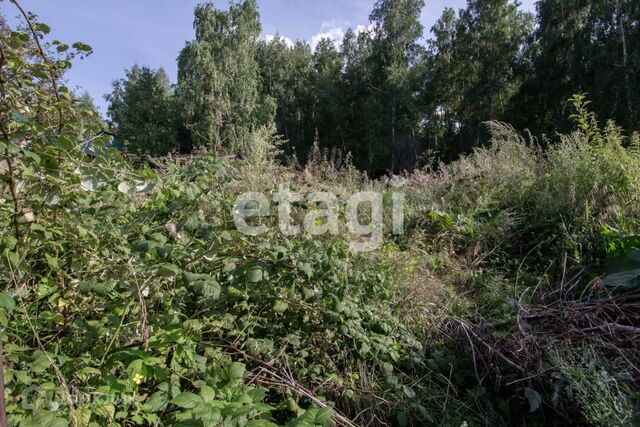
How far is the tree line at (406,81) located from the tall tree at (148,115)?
87 millimetres

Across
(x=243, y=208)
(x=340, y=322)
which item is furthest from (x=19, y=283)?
(x=340, y=322)

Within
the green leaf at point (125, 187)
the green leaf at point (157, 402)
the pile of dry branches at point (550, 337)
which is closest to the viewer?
the green leaf at point (157, 402)

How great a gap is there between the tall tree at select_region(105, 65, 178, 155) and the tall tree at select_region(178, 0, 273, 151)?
3.17 metres

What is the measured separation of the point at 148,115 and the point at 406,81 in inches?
641

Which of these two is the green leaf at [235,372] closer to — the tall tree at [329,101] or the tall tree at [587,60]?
the tall tree at [587,60]

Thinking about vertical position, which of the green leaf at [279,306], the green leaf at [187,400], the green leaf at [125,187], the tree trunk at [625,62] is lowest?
the green leaf at [187,400]

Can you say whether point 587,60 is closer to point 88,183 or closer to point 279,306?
point 279,306

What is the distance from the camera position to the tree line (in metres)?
16.4

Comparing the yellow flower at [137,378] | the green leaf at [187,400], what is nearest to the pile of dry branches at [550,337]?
the green leaf at [187,400]

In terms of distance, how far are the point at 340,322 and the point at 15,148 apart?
3.80 ft

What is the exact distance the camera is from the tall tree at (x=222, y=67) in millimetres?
19938

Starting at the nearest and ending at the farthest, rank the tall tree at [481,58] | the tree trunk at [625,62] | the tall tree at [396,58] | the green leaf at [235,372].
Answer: the green leaf at [235,372], the tree trunk at [625,62], the tall tree at [481,58], the tall tree at [396,58]

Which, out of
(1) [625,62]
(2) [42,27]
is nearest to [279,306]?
(2) [42,27]

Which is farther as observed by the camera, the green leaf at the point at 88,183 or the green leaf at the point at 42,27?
the green leaf at the point at 88,183
